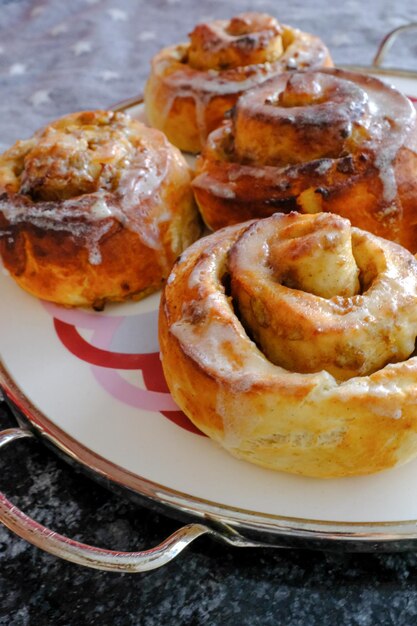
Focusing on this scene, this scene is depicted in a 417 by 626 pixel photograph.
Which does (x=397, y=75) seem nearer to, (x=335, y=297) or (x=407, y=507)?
(x=335, y=297)

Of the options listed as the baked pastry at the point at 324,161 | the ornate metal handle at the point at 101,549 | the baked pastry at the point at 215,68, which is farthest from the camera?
the baked pastry at the point at 215,68

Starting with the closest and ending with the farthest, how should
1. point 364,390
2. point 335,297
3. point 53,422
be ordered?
point 364,390 → point 335,297 → point 53,422

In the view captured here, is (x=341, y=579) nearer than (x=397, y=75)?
Yes

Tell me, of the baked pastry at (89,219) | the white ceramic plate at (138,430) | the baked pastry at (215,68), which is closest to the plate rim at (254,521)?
the white ceramic plate at (138,430)

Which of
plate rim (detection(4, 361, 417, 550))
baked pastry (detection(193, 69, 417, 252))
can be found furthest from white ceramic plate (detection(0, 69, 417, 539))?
baked pastry (detection(193, 69, 417, 252))

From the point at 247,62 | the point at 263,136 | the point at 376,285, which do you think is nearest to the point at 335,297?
the point at 376,285

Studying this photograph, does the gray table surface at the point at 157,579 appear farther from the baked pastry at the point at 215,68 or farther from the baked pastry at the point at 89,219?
the baked pastry at the point at 215,68
